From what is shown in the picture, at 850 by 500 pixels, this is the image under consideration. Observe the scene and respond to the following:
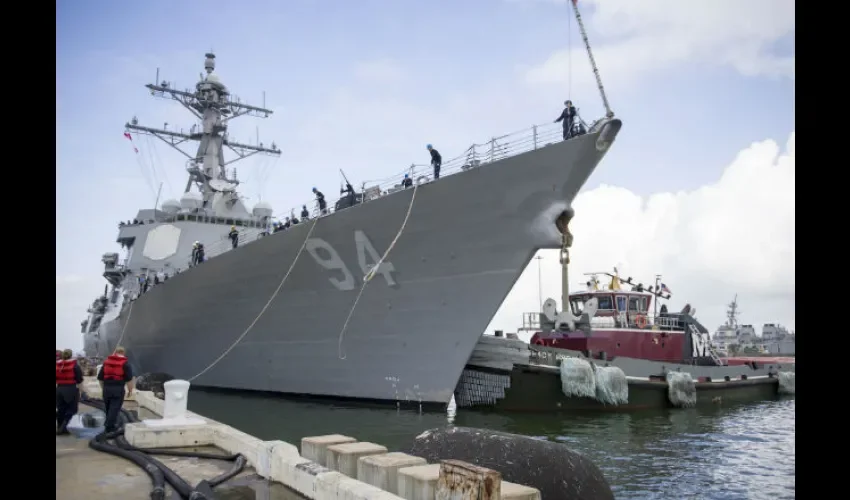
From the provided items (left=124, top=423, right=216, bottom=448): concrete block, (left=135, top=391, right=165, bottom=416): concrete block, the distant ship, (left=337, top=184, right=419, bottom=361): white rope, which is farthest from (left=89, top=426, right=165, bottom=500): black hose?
the distant ship

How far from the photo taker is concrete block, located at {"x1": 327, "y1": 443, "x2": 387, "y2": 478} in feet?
17.3

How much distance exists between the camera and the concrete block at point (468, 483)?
3740mm

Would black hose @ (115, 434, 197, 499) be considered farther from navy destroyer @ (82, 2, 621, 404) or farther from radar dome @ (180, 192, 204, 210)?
radar dome @ (180, 192, 204, 210)

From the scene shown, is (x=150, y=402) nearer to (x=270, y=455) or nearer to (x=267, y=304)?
(x=267, y=304)

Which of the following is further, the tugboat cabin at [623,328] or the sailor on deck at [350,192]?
the tugboat cabin at [623,328]

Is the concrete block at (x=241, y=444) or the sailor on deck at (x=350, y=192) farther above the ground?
the sailor on deck at (x=350, y=192)

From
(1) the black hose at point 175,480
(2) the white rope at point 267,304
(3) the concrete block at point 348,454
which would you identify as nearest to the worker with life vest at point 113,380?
(1) the black hose at point 175,480

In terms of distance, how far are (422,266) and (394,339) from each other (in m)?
1.69

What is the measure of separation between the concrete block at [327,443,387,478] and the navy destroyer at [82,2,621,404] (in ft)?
22.3

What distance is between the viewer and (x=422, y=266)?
486 inches

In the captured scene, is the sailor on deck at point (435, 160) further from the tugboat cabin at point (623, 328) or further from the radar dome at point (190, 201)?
the radar dome at point (190, 201)

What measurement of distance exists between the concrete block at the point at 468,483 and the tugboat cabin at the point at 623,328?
1396 centimetres
